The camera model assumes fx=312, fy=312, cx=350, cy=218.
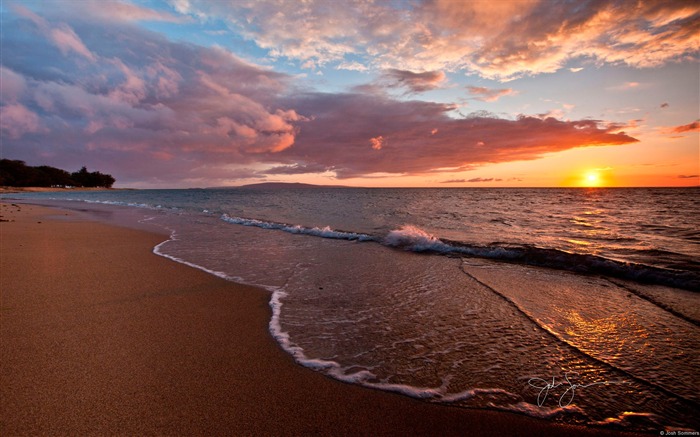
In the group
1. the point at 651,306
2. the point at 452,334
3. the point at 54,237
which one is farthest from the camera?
the point at 54,237

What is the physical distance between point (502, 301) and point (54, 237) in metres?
16.7

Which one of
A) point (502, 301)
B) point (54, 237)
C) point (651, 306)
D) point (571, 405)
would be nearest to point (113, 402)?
point (571, 405)

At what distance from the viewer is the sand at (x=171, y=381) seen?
9.48 ft

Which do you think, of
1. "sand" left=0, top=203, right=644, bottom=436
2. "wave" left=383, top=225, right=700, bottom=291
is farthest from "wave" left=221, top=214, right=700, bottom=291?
"sand" left=0, top=203, right=644, bottom=436

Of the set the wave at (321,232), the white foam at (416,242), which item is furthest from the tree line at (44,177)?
the white foam at (416,242)

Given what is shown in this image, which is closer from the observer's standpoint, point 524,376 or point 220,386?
point 220,386

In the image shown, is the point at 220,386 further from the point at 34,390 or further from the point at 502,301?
the point at 502,301

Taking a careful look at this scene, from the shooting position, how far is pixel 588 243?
13.2 metres

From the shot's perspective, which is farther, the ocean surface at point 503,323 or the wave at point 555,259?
the wave at point 555,259

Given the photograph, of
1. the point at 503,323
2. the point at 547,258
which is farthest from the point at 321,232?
the point at 503,323

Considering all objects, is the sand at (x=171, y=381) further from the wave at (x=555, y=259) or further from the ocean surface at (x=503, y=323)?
the wave at (x=555, y=259)

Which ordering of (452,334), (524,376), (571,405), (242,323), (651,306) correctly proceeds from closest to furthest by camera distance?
(571,405), (524,376), (452,334), (242,323), (651,306)

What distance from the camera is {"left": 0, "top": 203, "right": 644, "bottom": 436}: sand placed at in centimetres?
289

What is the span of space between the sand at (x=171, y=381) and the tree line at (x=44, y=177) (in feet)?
482
